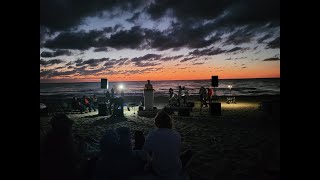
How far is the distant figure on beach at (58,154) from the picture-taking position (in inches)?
148

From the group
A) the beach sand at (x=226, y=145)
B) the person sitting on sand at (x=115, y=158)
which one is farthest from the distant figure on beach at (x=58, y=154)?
the beach sand at (x=226, y=145)

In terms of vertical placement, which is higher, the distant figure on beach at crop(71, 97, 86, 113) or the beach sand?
the distant figure on beach at crop(71, 97, 86, 113)

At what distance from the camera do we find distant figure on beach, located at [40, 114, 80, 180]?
3.77m

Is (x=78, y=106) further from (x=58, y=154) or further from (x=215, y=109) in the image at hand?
(x=58, y=154)

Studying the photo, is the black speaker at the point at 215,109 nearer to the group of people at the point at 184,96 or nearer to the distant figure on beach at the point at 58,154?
the group of people at the point at 184,96

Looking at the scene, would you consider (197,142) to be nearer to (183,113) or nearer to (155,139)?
(155,139)

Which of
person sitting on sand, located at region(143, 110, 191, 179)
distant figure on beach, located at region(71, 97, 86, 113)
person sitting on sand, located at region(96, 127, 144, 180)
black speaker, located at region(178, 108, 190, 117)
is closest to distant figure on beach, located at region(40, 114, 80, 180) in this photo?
person sitting on sand, located at region(96, 127, 144, 180)

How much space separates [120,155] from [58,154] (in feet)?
2.71

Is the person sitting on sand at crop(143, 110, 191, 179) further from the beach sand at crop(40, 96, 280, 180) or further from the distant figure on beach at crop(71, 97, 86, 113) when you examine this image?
the distant figure on beach at crop(71, 97, 86, 113)

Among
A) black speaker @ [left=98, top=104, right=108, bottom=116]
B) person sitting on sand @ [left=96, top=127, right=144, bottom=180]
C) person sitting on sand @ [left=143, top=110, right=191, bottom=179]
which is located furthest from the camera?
black speaker @ [left=98, top=104, right=108, bottom=116]

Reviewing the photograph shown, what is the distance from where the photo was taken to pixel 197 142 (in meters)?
8.61

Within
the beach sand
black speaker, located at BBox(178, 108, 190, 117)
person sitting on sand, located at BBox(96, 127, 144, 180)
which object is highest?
person sitting on sand, located at BBox(96, 127, 144, 180)
